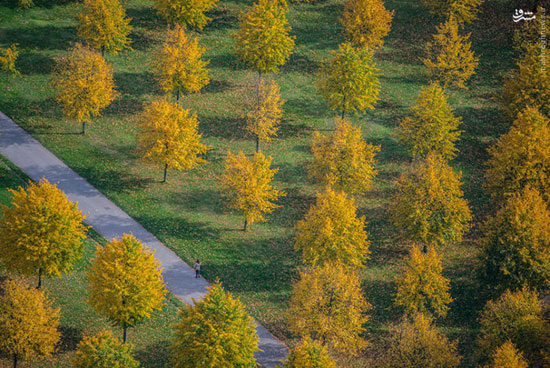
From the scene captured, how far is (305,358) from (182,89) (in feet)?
126

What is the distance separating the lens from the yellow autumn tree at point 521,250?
2751 inches

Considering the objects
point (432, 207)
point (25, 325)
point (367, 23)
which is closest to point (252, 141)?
point (367, 23)

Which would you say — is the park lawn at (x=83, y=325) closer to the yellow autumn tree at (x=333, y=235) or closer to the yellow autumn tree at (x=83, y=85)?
the yellow autumn tree at (x=333, y=235)

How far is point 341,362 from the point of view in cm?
6494

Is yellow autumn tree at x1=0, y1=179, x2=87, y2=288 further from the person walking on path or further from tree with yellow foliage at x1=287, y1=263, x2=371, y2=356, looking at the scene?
tree with yellow foliage at x1=287, y1=263, x2=371, y2=356

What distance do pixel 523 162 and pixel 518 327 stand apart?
17546 mm

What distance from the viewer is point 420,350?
63.7 metres

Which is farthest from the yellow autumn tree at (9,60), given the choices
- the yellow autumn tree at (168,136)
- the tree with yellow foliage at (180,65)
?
the yellow autumn tree at (168,136)

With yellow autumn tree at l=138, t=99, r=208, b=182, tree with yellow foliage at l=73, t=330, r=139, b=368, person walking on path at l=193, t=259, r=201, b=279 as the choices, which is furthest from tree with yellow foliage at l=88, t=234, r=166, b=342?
yellow autumn tree at l=138, t=99, r=208, b=182

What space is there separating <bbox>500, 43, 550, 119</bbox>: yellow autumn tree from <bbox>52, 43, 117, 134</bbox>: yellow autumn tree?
37464mm

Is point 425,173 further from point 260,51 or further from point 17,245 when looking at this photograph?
point 17,245

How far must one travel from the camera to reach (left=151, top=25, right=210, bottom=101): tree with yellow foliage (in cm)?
8581

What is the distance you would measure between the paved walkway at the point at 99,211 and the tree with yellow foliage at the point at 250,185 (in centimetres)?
695

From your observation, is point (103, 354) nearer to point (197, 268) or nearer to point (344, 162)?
point (197, 268)
